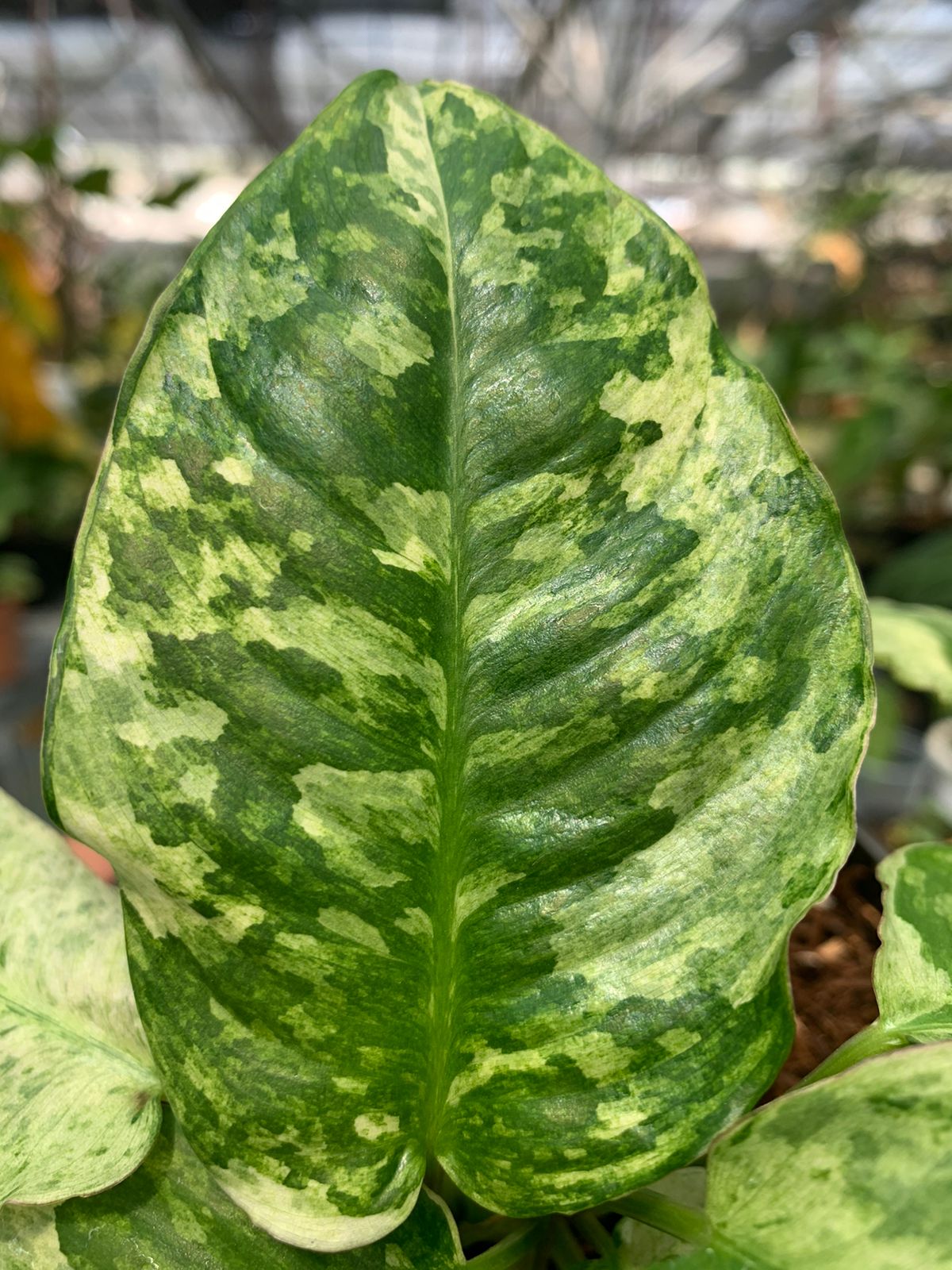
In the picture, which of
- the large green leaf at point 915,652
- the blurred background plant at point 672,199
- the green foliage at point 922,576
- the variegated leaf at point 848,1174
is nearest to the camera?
the variegated leaf at point 848,1174

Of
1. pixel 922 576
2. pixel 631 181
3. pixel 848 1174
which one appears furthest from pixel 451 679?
pixel 631 181

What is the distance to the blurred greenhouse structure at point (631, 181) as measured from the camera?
5.46ft

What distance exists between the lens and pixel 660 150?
4590mm

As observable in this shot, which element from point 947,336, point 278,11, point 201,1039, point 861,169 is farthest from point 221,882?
point 947,336

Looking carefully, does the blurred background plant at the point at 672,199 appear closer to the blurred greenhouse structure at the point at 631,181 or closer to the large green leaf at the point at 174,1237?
the blurred greenhouse structure at the point at 631,181

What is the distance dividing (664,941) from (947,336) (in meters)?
4.62

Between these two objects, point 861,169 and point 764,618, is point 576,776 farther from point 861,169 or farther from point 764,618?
point 861,169

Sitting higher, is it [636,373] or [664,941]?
[636,373]

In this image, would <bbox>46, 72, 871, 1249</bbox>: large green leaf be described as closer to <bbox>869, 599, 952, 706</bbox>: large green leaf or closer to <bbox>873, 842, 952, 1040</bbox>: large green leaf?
<bbox>873, 842, 952, 1040</bbox>: large green leaf

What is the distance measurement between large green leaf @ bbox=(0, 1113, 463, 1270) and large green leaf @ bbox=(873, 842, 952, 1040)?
0.59 ft

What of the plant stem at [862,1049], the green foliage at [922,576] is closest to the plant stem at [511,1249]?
the plant stem at [862,1049]

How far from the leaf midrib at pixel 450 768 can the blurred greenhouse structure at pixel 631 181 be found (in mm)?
614

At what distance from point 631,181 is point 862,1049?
4.68 metres

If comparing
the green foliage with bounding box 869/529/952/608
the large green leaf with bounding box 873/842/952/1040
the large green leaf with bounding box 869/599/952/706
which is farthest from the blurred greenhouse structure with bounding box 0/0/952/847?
the large green leaf with bounding box 873/842/952/1040
